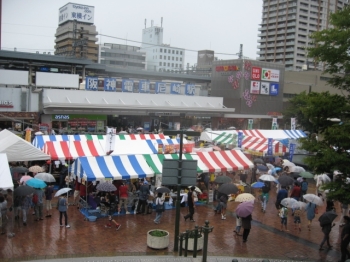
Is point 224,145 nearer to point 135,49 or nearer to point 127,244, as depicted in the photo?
point 127,244

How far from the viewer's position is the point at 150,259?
9.87 m

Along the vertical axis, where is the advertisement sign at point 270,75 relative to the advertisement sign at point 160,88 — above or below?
above

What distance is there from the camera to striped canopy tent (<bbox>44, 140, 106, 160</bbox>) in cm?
1709

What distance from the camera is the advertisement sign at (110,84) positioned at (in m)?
35.0

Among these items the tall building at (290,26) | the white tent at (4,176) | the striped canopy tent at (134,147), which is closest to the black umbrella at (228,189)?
the striped canopy tent at (134,147)

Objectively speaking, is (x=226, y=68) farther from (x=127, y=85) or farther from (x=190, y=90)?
(x=127, y=85)

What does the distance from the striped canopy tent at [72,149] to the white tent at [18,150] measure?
1162mm

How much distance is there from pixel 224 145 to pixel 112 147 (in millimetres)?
10498

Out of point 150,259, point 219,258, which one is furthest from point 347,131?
point 150,259

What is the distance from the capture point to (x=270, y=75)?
150 ft

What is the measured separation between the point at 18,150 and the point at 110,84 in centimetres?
2032

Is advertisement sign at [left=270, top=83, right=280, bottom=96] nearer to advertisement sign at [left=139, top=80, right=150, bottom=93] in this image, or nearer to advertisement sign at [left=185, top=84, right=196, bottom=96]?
advertisement sign at [left=185, top=84, right=196, bottom=96]

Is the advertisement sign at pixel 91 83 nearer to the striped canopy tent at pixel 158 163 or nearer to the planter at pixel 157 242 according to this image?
the striped canopy tent at pixel 158 163

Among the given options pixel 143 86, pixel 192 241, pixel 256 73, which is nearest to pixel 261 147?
pixel 192 241
